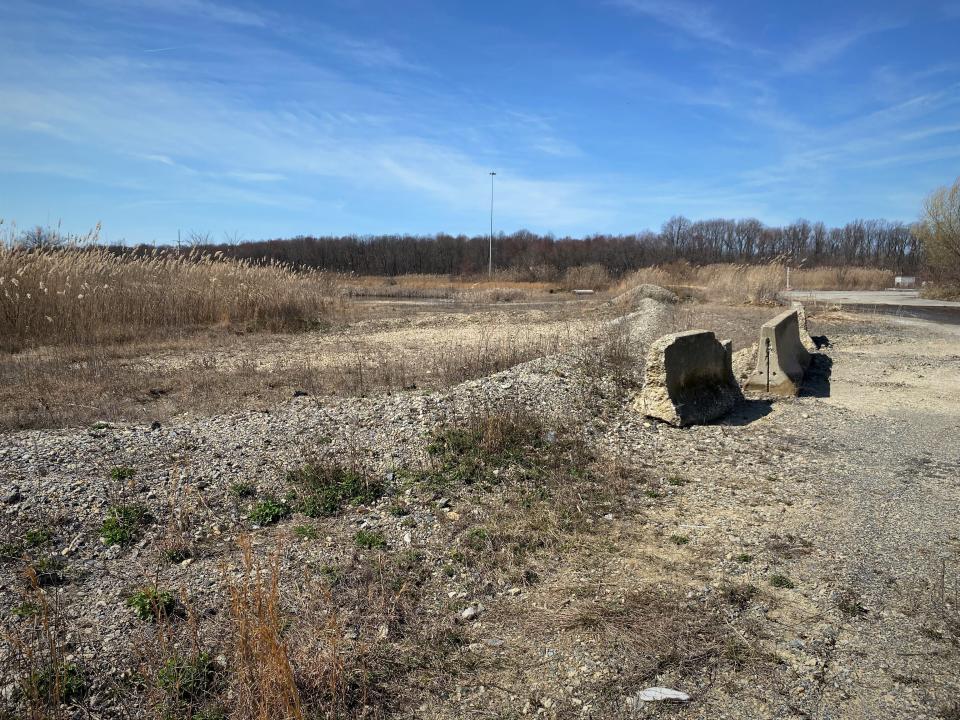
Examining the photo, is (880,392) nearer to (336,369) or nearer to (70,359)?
(336,369)

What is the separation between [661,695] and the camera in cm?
313

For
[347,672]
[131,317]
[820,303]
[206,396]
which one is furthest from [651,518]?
[820,303]

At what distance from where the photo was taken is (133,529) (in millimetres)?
4629

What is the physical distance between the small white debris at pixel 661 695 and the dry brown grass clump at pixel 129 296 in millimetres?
13127

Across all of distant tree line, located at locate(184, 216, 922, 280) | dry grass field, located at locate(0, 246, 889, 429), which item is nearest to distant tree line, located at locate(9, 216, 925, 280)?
distant tree line, located at locate(184, 216, 922, 280)

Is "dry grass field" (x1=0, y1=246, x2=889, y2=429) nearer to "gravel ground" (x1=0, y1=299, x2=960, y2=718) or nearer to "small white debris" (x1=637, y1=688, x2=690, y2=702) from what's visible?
"gravel ground" (x1=0, y1=299, x2=960, y2=718)

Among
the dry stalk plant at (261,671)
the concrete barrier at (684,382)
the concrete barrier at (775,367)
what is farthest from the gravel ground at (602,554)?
the concrete barrier at (775,367)

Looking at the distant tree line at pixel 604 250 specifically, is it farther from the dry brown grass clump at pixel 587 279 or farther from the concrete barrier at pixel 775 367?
the concrete barrier at pixel 775 367

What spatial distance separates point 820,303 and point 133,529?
23.4 metres

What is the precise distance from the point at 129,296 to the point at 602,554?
1339 centimetres

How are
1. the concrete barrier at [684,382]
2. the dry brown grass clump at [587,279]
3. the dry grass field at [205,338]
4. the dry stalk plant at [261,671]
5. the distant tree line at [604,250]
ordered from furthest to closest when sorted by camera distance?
the distant tree line at [604,250] < the dry brown grass clump at [587,279] < the dry grass field at [205,338] < the concrete barrier at [684,382] < the dry stalk plant at [261,671]

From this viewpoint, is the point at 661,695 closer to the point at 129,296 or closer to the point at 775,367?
the point at 775,367

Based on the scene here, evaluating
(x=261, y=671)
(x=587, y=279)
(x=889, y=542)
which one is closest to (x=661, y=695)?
(x=261, y=671)

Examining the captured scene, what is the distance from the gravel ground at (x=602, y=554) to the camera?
127 inches
